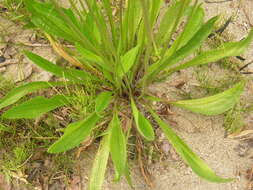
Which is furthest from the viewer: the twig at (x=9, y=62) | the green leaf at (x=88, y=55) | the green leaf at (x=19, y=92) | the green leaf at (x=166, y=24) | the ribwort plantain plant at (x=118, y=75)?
the twig at (x=9, y=62)

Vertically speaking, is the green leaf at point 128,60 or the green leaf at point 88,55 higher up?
the green leaf at point 88,55

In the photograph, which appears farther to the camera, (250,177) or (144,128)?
(250,177)

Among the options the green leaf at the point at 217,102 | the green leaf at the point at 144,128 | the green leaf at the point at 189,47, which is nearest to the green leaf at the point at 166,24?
the green leaf at the point at 189,47

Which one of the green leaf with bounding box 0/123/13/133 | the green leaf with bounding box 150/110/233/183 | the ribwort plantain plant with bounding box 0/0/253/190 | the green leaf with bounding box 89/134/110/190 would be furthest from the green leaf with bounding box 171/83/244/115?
the green leaf with bounding box 0/123/13/133

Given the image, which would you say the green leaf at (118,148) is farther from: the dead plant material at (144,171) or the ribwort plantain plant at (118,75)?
the dead plant material at (144,171)

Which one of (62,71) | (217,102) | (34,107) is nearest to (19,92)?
(34,107)

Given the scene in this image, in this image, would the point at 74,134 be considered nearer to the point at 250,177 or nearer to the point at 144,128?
the point at 144,128

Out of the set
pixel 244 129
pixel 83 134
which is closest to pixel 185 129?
pixel 244 129
